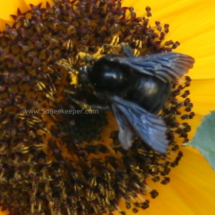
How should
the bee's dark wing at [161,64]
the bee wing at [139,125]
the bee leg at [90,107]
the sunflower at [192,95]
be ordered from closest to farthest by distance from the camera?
the bee wing at [139,125]
the bee's dark wing at [161,64]
the bee leg at [90,107]
the sunflower at [192,95]

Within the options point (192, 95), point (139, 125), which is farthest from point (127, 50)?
point (192, 95)

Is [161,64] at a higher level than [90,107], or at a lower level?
higher

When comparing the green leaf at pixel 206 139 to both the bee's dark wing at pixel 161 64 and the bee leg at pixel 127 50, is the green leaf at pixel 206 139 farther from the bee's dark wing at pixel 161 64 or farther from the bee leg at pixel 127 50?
the bee leg at pixel 127 50

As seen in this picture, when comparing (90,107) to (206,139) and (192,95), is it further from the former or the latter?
(192,95)

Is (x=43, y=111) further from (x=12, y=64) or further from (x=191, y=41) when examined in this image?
(x=191, y=41)

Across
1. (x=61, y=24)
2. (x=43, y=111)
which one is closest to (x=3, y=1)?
(x=61, y=24)

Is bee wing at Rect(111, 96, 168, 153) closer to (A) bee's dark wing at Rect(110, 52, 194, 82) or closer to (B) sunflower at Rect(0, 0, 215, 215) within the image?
(A) bee's dark wing at Rect(110, 52, 194, 82)

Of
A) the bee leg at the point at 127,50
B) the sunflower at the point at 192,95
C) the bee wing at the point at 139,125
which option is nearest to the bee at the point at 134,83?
the bee wing at the point at 139,125
